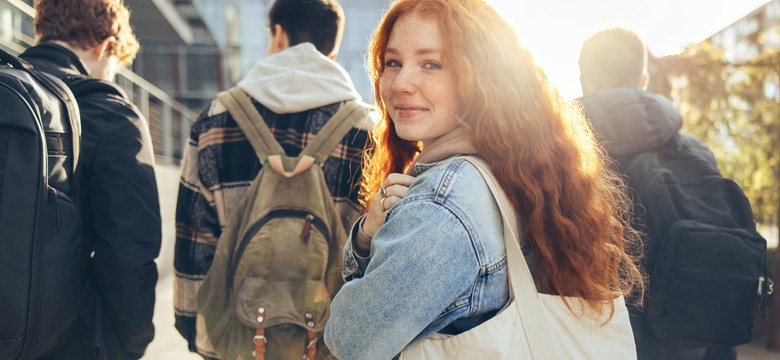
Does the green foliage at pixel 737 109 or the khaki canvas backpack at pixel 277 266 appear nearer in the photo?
the khaki canvas backpack at pixel 277 266

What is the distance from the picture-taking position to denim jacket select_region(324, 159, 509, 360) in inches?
53.8

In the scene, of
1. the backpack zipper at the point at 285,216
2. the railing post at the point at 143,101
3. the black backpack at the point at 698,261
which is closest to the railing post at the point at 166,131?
the railing post at the point at 143,101

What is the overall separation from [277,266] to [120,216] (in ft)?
1.90

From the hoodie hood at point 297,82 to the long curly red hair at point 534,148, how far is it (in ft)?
3.38

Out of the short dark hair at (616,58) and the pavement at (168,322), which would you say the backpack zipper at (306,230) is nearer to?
the short dark hair at (616,58)

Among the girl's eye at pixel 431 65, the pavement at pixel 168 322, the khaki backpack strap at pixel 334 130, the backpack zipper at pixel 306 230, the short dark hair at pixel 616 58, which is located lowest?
the pavement at pixel 168 322

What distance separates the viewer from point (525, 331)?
1.42m

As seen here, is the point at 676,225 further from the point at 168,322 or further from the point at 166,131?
the point at 166,131

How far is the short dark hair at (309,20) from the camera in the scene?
288 cm

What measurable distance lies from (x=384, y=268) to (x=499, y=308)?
31cm

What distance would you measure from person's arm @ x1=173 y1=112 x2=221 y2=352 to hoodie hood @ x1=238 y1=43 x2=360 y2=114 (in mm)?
278

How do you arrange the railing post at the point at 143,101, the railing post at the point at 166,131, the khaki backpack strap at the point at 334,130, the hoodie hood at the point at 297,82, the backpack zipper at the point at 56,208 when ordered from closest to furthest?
the backpack zipper at the point at 56,208 < the khaki backpack strap at the point at 334,130 < the hoodie hood at the point at 297,82 < the railing post at the point at 143,101 < the railing post at the point at 166,131

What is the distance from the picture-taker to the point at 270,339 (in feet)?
8.00

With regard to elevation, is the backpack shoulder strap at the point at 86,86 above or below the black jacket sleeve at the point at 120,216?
above
